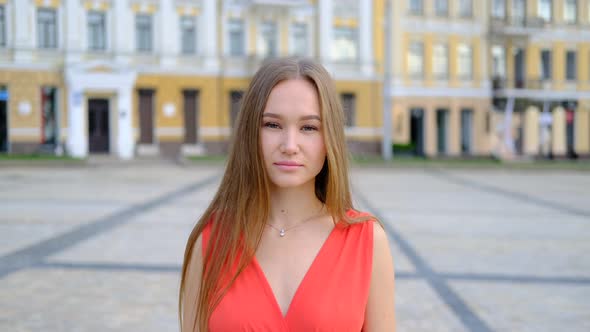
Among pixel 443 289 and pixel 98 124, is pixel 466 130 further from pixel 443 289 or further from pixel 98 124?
pixel 443 289

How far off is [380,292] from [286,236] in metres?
0.34

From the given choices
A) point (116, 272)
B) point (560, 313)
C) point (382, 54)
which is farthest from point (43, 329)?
point (382, 54)

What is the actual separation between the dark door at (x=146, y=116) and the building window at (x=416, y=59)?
46.4ft

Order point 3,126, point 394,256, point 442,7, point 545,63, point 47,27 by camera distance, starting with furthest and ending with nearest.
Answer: point 545,63
point 442,7
point 47,27
point 3,126
point 394,256

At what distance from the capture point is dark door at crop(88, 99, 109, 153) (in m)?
28.4

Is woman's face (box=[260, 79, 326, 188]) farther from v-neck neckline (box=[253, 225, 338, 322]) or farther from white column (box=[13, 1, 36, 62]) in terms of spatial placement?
white column (box=[13, 1, 36, 62])

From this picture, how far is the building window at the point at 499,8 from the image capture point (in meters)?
34.2

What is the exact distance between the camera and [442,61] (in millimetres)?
33406

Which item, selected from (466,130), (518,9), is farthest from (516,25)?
(466,130)

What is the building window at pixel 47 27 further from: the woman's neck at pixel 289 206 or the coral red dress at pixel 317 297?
the coral red dress at pixel 317 297

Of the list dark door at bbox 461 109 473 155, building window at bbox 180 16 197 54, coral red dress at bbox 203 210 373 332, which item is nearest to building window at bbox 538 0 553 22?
dark door at bbox 461 109 473 155

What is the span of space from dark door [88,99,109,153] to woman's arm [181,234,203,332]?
28179 millimetres

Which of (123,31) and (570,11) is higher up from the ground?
(570,11)

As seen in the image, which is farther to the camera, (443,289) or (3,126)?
(3,126)
